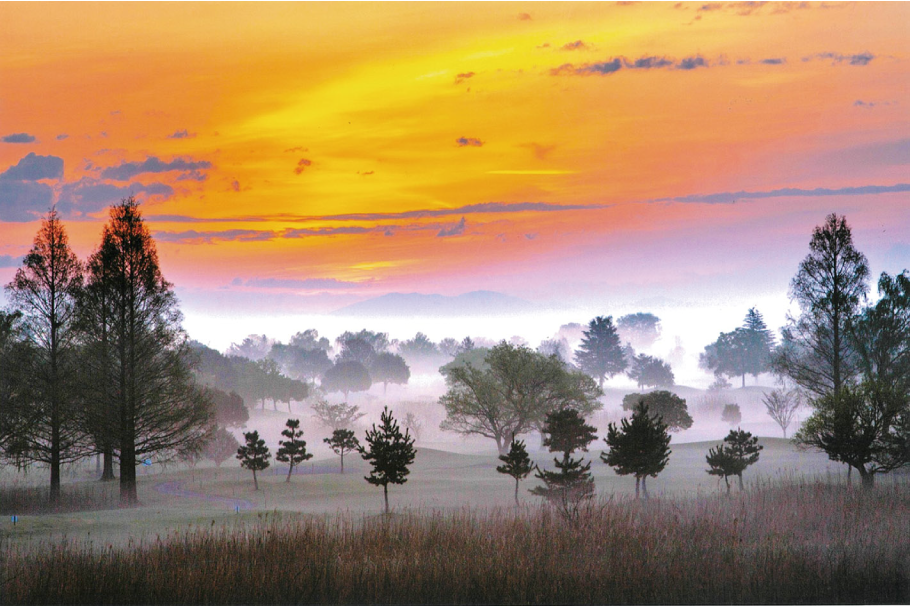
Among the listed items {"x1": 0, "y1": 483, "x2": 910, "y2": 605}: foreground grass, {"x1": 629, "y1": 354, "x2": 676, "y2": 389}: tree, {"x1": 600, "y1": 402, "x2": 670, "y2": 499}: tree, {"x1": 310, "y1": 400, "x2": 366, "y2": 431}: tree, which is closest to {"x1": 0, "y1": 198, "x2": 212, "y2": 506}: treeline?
{"x1": 0, "y1": 483, "x2": 910, "y2": 605}: foreground grass

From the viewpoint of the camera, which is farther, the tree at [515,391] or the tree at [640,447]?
the tree at [515,391]

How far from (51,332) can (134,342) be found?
3513 millimetres

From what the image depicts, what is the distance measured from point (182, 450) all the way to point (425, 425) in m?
61.0

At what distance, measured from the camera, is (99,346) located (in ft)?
103

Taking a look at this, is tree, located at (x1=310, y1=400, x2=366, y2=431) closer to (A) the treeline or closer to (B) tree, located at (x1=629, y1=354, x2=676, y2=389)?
(A) the treeline

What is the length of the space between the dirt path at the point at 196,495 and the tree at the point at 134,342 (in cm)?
286

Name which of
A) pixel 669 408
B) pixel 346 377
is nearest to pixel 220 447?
pixel 669 408

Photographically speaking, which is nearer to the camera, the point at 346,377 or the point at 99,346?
the point at 99,346

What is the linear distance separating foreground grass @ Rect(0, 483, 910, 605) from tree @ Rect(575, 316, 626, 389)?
301 ft

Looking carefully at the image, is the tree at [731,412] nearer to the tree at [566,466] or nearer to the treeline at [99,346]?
the tree at [566,466]

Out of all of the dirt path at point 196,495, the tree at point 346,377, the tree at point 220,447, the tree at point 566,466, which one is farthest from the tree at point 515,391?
the tree at point 346,377

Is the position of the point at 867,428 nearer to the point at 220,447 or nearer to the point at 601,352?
the point at 220,447

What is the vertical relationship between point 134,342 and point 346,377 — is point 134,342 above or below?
above

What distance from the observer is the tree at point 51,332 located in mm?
30828
